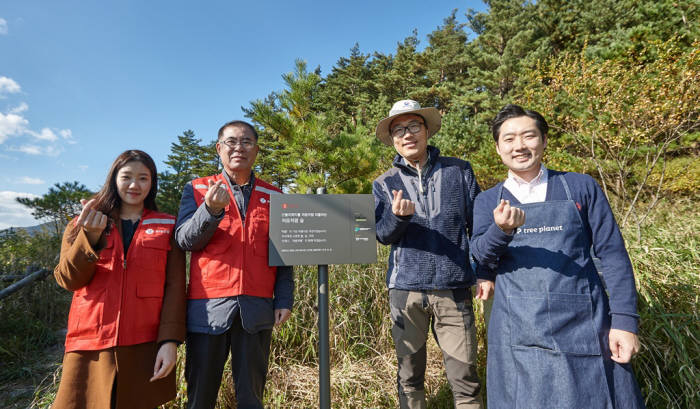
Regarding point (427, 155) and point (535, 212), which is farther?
point (427, 155)

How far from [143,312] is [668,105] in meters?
7.18

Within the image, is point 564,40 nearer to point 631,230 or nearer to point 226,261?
point 631,230

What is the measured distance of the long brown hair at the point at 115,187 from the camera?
1578mm

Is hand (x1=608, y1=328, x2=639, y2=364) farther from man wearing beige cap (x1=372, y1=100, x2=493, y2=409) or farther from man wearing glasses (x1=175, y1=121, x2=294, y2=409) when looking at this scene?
man wearing glasses (x1=175, y1=121, x2=294, y2=409)

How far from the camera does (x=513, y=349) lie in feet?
4.31

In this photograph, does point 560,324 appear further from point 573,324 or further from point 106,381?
point 106,381

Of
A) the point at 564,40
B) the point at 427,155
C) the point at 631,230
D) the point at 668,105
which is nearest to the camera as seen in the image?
the point at 427,155

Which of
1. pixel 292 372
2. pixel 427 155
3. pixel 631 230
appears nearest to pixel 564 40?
pixel 631 230

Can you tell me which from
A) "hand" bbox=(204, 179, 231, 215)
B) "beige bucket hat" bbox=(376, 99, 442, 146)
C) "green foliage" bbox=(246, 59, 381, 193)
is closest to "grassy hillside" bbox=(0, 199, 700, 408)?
"hand" bbox=(204, 179, 231, 215)

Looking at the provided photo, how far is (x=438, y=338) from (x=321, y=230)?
2.94 feet

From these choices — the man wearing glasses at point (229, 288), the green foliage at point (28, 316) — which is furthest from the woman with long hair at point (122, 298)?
the green foliage at point (28, 316)

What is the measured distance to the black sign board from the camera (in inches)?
62.6

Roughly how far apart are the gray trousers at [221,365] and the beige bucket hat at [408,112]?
1378mm

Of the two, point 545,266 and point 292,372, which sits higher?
point 545,266
